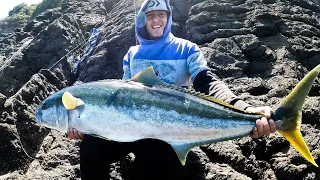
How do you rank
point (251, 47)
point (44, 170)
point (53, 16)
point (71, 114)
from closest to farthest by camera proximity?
1. point (71, 114)
2. point (44, 170)
3. point (251, 47)
4. point (53, 16)

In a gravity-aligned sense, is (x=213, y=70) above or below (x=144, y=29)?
below

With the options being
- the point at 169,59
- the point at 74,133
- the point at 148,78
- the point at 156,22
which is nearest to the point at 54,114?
the point at 74,133

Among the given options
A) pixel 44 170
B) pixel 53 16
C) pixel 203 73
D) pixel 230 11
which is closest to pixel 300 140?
pixel 203 73

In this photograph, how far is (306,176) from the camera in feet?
9.82

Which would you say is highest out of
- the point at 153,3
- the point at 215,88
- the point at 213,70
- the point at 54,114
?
A: the point at 153,3

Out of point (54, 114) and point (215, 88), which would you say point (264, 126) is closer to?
point (215, 88)

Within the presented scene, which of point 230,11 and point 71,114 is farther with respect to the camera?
point 230,11

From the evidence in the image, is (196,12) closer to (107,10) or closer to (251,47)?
(251,47)

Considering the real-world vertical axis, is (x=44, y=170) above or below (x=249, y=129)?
below

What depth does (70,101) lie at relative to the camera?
2461 millimetres

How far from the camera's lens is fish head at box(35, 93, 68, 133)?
8.55 ft

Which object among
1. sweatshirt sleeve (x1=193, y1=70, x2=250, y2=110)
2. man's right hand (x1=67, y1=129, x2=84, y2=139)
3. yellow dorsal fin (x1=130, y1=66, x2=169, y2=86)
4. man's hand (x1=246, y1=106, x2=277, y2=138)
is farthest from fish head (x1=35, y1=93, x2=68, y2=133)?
man's hand (x1=246, y1=106, x2=277, y2=138)

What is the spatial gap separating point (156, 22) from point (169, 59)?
48 cm

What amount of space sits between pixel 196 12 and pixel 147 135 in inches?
186
